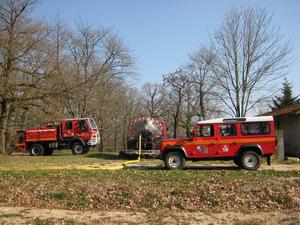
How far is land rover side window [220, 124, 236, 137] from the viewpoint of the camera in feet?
54.3

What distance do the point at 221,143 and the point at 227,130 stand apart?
2.01 feet

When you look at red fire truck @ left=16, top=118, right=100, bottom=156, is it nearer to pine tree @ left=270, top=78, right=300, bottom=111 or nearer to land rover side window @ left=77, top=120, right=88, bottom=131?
land rover side window @ left=77, top=120, right=88, bottom=131

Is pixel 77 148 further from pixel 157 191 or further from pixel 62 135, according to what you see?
pixel 157 191

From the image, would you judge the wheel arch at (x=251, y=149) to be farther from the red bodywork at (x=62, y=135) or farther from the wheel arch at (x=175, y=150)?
the red bodywork at (x=62, y=135)

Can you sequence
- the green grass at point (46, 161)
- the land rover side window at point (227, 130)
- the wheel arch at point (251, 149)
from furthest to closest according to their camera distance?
the green grass at point (46, 161), the land rover side window at point (227, 130), the wheel arch at point (251, 149)

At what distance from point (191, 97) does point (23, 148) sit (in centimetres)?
2726

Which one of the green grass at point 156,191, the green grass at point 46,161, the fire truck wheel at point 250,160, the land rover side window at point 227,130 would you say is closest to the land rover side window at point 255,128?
the land rover side window at point 227,130

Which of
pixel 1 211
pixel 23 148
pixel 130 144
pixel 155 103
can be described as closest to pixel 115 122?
pixel 155 103

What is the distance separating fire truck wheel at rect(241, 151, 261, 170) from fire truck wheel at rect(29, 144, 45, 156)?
61.6 feet

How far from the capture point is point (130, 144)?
25.9 meters

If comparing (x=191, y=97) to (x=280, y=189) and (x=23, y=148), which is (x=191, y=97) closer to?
(x=23, y=148)

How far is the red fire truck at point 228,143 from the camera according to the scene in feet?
53.3

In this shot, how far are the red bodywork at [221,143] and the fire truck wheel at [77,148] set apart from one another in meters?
14.1

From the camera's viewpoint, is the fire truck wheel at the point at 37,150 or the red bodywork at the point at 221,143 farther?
the fire truck wheel at the point at 37,150
